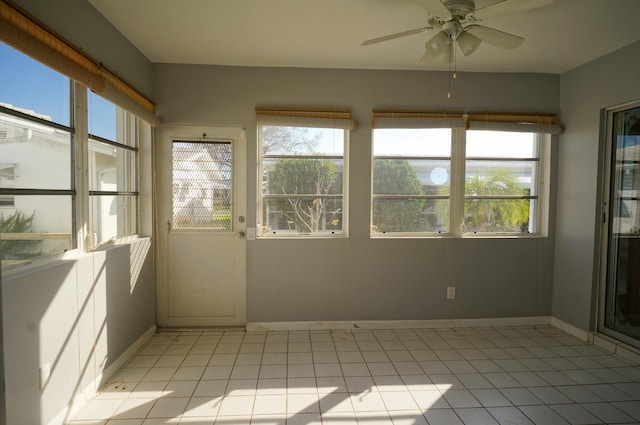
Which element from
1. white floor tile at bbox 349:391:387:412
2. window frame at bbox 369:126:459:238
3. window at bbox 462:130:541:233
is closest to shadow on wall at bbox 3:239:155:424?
white floor tile at bbox 349:391:387:412

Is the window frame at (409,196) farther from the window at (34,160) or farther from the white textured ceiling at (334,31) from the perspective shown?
the window at (34,160)

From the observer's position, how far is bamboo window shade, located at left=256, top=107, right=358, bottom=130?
3.32 meters

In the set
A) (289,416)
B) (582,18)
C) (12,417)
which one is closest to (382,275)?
(289,416)

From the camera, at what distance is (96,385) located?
233cm

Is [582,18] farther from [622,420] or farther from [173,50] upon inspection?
[173,50]

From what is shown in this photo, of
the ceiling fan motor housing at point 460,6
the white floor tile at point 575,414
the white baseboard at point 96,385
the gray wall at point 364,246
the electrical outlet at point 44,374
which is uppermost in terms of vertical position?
the ceiling fan motor housing at point 460,6

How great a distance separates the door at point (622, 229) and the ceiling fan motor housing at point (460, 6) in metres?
2.05

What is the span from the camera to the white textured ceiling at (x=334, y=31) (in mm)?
2344

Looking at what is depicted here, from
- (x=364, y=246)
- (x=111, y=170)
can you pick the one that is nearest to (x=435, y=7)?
(x=364, y=246)

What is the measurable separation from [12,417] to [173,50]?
2.76 m

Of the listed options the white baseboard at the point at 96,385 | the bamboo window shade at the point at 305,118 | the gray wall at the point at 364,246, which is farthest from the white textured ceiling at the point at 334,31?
the white baseboard at the point at 96,385

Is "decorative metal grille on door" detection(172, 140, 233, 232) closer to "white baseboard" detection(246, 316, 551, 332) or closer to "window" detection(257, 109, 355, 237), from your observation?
"window" detection(257, 109, 355, 237)

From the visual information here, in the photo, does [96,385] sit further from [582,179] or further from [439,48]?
[582,179]

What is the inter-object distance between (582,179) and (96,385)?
14.4ft
